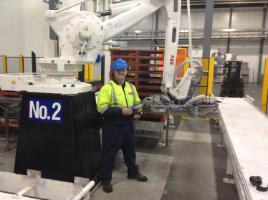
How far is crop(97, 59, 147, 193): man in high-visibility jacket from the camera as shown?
3.23 metres

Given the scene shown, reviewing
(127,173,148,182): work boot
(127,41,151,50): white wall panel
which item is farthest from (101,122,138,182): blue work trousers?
(127,41,151,50): white wall panel

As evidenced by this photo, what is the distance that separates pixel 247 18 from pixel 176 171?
685 inches

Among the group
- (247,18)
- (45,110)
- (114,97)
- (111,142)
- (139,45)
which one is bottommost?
(111,142)

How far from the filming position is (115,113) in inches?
126

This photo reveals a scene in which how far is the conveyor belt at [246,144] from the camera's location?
162 centimetres

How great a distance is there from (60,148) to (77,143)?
220mm

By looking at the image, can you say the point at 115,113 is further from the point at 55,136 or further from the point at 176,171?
the point at 176,171

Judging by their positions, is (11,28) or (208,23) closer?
(208,23)

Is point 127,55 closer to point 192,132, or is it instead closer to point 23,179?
point 192,132

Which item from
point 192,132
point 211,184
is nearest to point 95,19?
point 211,184

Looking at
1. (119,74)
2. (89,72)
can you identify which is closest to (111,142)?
(119,74)

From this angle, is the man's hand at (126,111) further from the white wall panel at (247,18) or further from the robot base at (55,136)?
the white wall panel at (247,18)

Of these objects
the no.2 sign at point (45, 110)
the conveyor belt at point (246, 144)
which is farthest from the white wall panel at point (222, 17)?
the no.2 sign at point (45, 110)

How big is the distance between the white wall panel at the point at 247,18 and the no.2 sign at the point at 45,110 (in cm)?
1824
